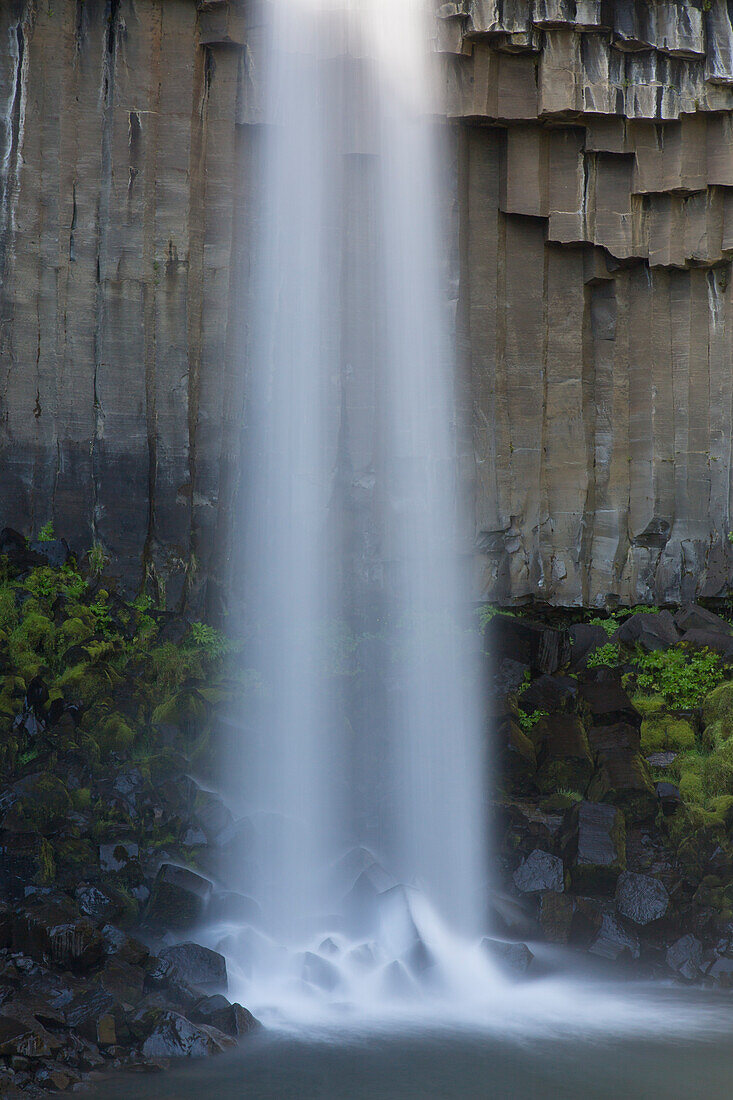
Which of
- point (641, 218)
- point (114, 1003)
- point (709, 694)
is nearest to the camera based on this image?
point (114, 1003)

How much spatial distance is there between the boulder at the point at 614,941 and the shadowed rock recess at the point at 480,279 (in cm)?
620

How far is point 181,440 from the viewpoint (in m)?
12.8

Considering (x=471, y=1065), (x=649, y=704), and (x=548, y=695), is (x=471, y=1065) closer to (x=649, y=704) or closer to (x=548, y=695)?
(x=548, y=695)

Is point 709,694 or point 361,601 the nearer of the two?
point 709,694

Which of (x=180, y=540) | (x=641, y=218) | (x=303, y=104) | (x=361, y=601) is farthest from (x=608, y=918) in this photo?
(x=303, y=104)

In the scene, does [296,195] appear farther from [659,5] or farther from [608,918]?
[608,918]

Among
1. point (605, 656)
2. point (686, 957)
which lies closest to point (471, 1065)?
point (686, 957)

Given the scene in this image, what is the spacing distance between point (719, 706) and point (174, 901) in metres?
6.13

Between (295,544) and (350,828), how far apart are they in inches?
174

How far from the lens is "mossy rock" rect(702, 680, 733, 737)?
1089cm

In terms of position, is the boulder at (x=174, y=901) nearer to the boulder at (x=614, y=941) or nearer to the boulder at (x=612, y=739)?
the boulder at (x=614, y=941)

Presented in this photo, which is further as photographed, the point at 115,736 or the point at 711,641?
the point at 711,641

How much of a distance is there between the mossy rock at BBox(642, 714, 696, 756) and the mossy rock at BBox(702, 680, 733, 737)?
0.80 ft

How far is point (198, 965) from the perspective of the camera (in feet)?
23.8
